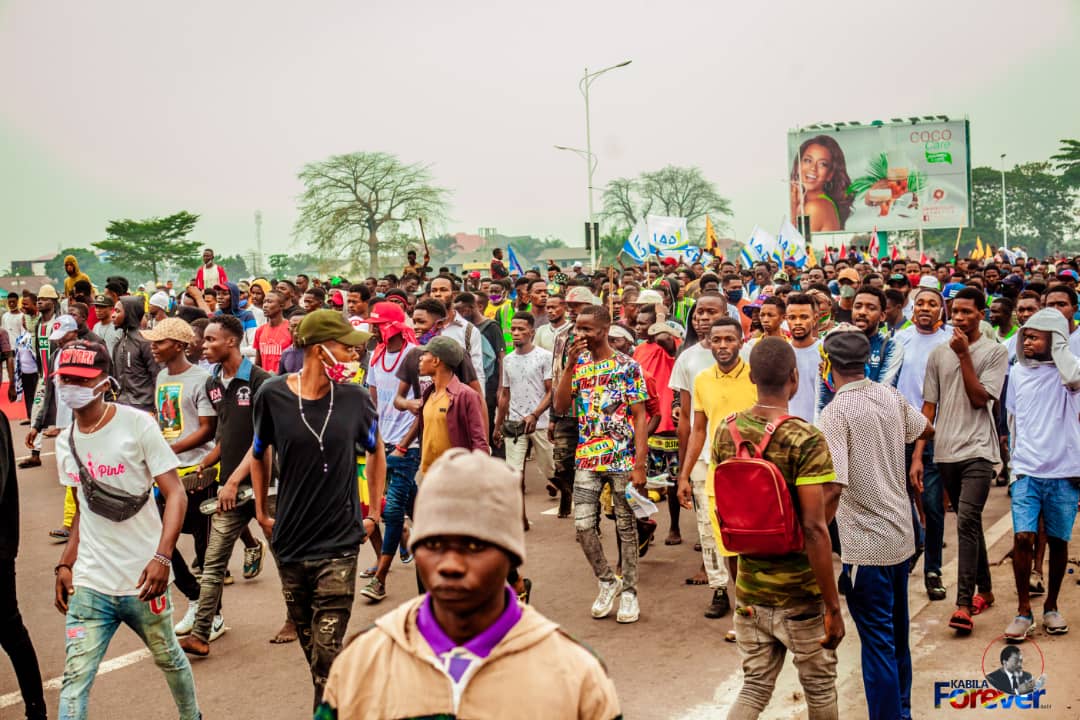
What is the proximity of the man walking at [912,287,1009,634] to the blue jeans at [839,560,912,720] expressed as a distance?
1420 mm

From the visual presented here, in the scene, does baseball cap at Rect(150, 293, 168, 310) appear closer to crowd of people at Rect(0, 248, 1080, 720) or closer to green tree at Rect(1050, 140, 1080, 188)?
crowd of people at Rect(0, 248, 1080, 720)

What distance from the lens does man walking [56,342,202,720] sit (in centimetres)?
469

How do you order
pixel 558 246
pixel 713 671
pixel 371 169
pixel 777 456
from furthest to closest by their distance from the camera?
1. pixel 558 246
2. pixel 371 169
3. pixel 713 671
4. pixel 777 456

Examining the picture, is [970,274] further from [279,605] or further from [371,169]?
[371,169]

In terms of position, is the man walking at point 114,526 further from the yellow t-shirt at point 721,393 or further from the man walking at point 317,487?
the yellow t-shirt at point 721,393

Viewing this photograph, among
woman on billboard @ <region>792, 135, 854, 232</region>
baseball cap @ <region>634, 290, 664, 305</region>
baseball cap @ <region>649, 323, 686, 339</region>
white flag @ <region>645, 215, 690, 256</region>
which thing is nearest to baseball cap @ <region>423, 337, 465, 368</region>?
baseball cap @ <region>649, 323, 686, 339</region>

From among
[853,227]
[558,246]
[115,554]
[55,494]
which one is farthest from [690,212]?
[115,554]

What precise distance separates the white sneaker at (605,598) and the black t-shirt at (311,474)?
8.04ft

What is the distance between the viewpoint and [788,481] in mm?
4277

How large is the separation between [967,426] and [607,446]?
223cm

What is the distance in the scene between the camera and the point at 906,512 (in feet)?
16.2

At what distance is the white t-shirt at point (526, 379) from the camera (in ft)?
31.2

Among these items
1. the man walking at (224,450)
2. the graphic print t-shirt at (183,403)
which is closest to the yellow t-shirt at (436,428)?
the man walking at (224,450)

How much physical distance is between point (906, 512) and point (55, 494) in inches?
379
